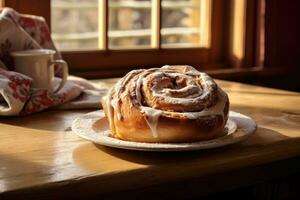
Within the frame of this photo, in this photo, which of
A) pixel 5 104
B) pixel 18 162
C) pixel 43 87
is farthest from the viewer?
pixel 43 87

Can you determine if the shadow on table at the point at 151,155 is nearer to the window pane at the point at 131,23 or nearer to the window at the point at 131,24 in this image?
the window at the point at 131,24

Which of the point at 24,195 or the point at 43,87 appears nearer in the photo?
the point at 24,195

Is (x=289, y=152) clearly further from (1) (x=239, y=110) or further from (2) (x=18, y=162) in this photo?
(2) (x=18, y=162)

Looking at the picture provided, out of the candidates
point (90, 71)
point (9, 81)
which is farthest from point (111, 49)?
Answer: point (9, 81)

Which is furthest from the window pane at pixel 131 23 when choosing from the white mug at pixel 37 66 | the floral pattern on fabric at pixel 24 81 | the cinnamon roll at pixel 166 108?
the cinnamon roll at pixel 166 108

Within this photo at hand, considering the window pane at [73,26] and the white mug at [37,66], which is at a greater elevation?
the window pane at [73,26]

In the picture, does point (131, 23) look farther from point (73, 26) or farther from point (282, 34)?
point (282, 34)

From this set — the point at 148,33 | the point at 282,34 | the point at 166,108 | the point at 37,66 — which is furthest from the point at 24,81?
the point at 282,34
